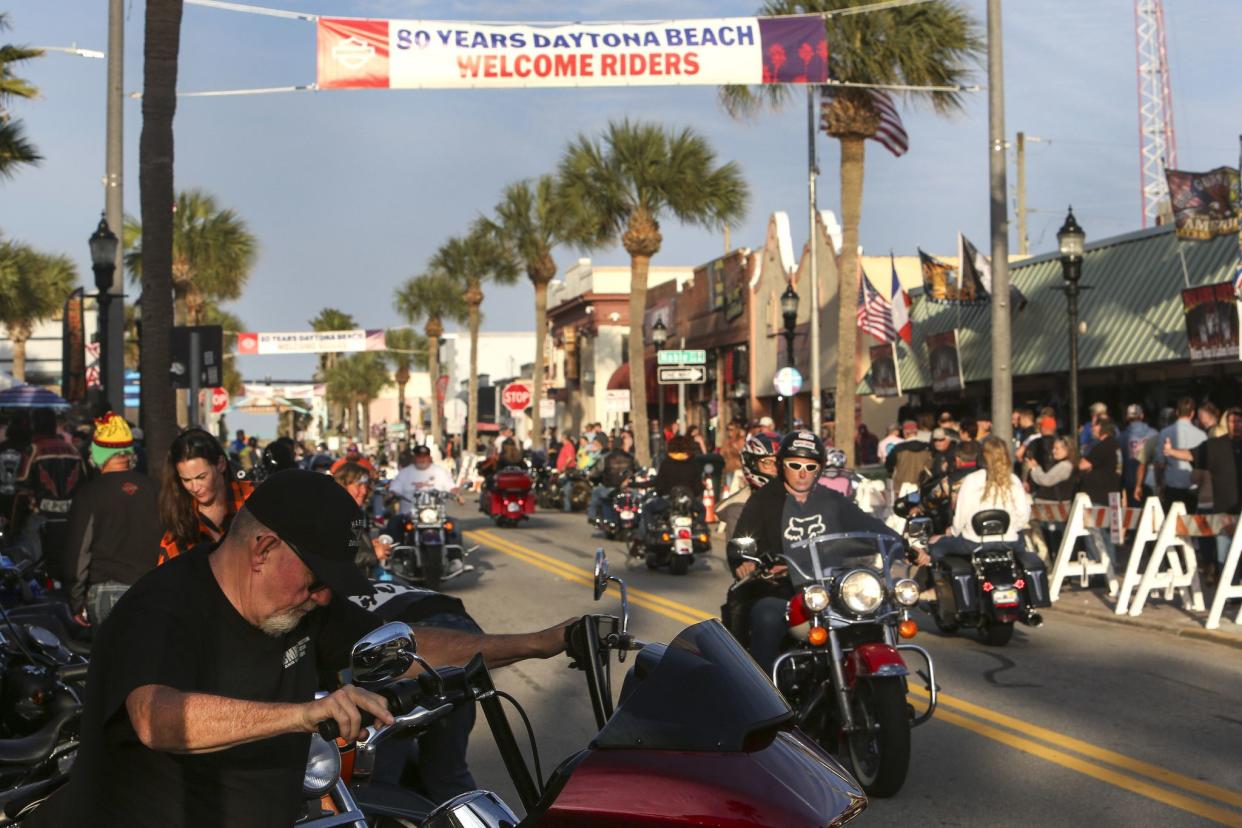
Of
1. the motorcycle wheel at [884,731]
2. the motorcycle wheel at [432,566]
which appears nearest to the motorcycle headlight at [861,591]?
the motorcycle wheel at [884,731]

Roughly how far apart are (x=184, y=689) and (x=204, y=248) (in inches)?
1848

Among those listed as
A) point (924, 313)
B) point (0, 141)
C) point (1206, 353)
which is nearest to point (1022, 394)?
point (924, 313)

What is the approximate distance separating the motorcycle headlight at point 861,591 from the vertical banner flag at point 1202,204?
658 inches

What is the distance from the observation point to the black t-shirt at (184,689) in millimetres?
3236

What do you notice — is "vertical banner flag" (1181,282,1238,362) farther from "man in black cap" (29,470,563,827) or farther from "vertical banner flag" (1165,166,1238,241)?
"man in black cap" (29,470,563,827)

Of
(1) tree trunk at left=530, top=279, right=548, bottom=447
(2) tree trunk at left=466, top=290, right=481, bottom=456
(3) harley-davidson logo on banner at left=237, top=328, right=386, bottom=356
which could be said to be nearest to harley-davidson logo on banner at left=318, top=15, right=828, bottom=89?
(1) tree trunk at left=530, top=279, right=548, bottom=447

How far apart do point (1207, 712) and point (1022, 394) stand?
22827 millimetres

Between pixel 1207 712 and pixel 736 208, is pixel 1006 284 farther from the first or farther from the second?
pixel 736 208

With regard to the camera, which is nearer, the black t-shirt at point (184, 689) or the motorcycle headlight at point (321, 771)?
the black t-shirt at point (184, 689)

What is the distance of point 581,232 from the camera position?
4478cm

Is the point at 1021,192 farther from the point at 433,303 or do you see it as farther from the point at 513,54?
the point at 433,303

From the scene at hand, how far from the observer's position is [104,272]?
72.9ft

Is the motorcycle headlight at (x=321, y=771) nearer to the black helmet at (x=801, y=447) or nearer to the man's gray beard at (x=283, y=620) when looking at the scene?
the man's gray beard at (x=283, y=620)

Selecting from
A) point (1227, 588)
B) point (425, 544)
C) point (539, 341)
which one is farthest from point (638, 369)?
point (1227, 588)
